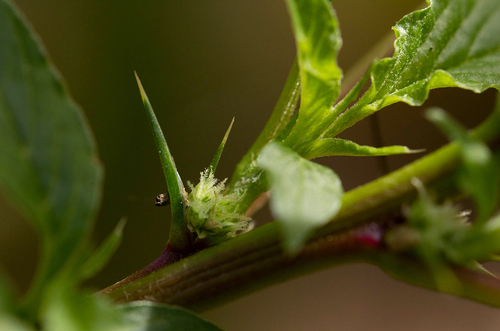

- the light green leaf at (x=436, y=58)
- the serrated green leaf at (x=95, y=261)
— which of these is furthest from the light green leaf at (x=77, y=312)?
the light green leaf at (x=436, y=58)

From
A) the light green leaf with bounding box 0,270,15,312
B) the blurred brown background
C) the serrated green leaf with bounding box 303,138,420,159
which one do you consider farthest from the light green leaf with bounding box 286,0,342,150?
the blurred brown background

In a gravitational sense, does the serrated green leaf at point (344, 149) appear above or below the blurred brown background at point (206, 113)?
below

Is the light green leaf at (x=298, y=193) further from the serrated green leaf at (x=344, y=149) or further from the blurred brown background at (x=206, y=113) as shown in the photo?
the blurred brown background at (x=206, y=113)

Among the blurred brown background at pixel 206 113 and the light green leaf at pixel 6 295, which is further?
the blurred brown background at pixel 206 113

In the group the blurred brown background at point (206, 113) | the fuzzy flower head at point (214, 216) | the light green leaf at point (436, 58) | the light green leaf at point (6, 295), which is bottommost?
the light green leaf at point (6, 295)

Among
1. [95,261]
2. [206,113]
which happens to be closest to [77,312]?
[95,261]

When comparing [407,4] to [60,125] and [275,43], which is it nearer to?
[275,43]

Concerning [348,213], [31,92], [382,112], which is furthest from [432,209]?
[382,112]
